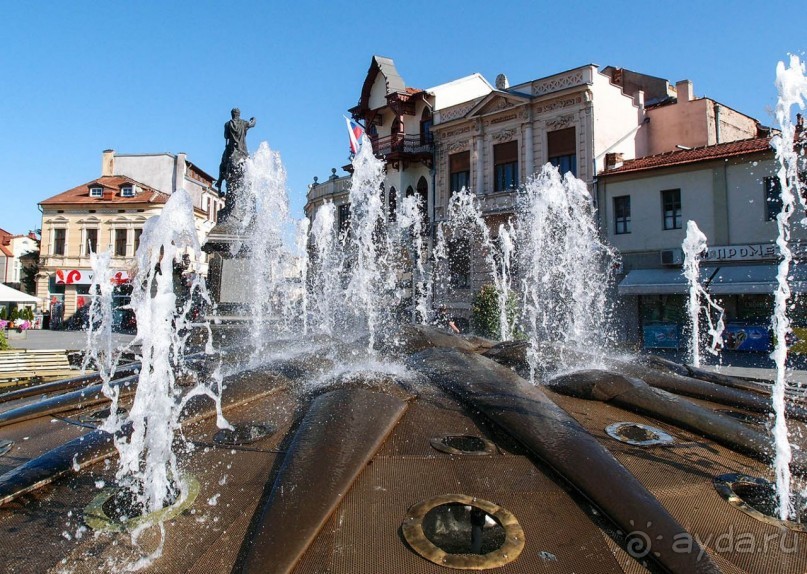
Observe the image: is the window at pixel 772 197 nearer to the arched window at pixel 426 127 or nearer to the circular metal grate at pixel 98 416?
the arched window at pixel 426 127

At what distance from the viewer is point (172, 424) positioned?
385 cm

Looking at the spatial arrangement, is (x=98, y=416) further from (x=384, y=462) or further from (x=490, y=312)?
(x=490, y=312)

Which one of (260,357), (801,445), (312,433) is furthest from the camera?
(260,357)

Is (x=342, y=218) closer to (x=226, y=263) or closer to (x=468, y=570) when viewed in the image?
(x=226, y=263)

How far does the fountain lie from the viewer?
2.64 meters

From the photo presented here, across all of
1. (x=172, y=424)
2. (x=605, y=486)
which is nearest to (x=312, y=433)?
(x=172, y=424)

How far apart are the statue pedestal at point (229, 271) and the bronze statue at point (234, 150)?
1.26 meters

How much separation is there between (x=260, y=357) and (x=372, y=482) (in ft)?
11.7

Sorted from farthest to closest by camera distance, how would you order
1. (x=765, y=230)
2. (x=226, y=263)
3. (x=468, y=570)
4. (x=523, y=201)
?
1. (x=523, y=201)
2. (x=765, y=230)
3. (x=226, y=263)
4. (x=468, y=570)

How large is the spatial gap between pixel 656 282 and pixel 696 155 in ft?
15.7

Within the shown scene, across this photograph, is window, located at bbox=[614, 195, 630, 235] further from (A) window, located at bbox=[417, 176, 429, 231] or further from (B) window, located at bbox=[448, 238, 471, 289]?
(A) window, located at bbox=[417, 176, 429, 231]

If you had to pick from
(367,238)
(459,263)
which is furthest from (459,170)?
(367,238)

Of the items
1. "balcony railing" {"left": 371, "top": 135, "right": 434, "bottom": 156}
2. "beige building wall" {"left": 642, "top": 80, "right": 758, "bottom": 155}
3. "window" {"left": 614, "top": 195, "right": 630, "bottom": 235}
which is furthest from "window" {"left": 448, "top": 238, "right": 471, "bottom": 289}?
"beige building wall" {"left": 642, "top": 80, "right": 758, "bottom": 155}

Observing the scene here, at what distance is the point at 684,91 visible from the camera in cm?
2328
